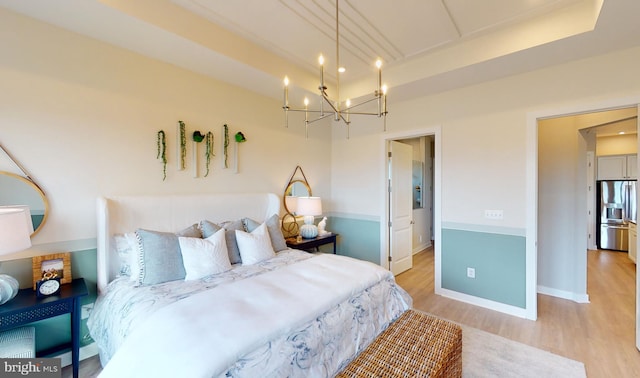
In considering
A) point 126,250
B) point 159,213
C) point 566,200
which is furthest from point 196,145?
point 566,200

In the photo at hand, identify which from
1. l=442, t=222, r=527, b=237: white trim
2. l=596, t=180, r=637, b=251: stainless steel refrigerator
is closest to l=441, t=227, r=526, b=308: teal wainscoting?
l=442, t=222, r=527, b=237: white trim

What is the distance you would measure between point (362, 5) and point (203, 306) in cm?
260

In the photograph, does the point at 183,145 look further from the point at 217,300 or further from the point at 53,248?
the point at 217,300

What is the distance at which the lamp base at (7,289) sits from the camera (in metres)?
1.71

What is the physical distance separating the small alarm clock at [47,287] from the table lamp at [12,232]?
5.6 inches

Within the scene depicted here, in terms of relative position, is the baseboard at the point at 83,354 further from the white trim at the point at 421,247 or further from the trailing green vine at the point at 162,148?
the white trim at the point at 421,247

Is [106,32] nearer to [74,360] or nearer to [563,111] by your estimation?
[74,360]

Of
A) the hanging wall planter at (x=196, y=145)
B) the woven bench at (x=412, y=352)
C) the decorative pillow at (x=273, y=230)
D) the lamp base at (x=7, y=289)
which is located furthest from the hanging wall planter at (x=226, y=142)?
the woven bench at (x=412, y=352)

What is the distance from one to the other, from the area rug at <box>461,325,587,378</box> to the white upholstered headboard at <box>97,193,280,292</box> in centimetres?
257

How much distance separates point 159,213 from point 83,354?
1.27 m

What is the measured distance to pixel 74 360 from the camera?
6.24 ft

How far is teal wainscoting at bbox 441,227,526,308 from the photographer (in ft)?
9.87

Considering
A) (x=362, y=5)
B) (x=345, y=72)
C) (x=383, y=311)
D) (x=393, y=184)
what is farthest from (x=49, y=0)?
(x=393, y=184)

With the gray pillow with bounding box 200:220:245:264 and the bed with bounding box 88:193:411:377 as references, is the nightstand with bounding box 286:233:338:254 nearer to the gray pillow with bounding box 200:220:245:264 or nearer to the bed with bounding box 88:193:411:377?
the bed with bounding box 88:193:411:377
